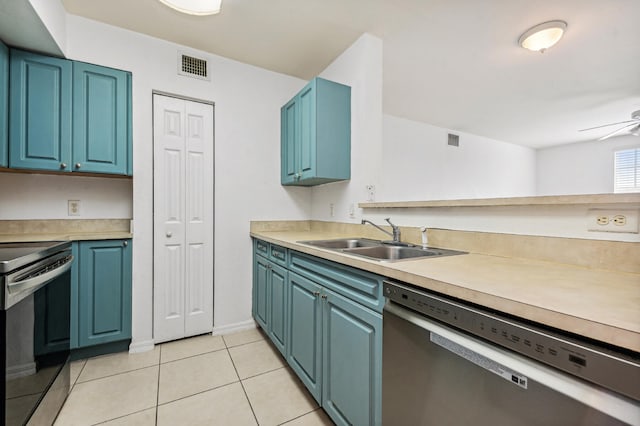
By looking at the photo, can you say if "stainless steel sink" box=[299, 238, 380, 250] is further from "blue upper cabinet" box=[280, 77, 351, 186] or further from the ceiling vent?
the ceiling vent

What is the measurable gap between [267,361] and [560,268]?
1.86 meters

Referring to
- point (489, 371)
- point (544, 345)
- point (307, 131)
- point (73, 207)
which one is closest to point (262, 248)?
point (307, 131)

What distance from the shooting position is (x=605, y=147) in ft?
17.5

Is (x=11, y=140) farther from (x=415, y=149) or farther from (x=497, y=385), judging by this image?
(x=415, y=149)

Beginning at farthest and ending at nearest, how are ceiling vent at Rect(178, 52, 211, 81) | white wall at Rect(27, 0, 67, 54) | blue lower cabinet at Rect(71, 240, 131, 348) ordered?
ceiling vent at Rect(178, 52, 211, 81), blue lower cabinet at Rect(71, 240, 131, 348), white wall at Rect(27, 0, 67, 54)

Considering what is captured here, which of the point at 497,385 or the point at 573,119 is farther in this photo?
the point at 573,119

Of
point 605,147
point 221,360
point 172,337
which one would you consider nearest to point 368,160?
point 221,360

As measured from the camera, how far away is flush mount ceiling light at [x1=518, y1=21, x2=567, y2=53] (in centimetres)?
211

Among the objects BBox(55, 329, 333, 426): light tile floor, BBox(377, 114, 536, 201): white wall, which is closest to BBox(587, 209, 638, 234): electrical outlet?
BBox(55, 329, 333, 426): light tile floor

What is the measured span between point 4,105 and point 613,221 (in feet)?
10.6

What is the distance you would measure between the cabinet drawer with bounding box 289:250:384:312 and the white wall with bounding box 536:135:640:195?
662 cm

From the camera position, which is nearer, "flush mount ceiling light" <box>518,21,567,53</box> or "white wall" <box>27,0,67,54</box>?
"white wall" <box>27,0,67,54</box>

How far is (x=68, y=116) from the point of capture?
6.41 ft

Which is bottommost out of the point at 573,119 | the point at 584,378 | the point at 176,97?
the point at 584,378
